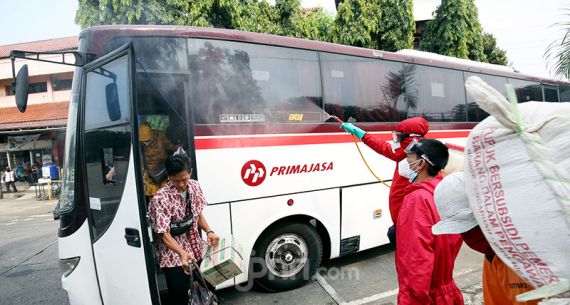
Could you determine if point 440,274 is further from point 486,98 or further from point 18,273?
point 18,273

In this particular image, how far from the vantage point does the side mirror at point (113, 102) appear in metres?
2.59

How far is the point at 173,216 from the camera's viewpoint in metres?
2.57

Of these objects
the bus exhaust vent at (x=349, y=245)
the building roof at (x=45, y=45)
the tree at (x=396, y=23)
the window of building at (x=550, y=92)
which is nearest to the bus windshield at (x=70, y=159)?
the bus exhaust vent at (x=349, y=245)

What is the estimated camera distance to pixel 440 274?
1961 mm

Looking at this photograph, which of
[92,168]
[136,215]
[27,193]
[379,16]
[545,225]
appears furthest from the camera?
[27,193]

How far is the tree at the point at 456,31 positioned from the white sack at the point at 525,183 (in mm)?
14048

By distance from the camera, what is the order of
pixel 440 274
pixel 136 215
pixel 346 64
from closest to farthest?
pixel 440 274 < pixel 136 215 < pixel 346 64

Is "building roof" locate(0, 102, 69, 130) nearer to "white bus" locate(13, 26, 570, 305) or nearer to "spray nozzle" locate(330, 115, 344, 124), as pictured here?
"white bus" locate(13, 26, 570, 305)

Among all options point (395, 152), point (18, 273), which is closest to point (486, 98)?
point (395, 152)

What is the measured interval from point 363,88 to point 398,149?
1.65 m

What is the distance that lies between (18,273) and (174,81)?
4416 millimetres

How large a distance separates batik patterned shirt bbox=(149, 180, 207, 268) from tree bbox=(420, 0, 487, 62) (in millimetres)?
13542

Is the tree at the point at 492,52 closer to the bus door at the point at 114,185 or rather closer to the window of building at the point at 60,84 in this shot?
the bus door at the point at 114,185

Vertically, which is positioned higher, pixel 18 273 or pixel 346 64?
pixel 346 64
